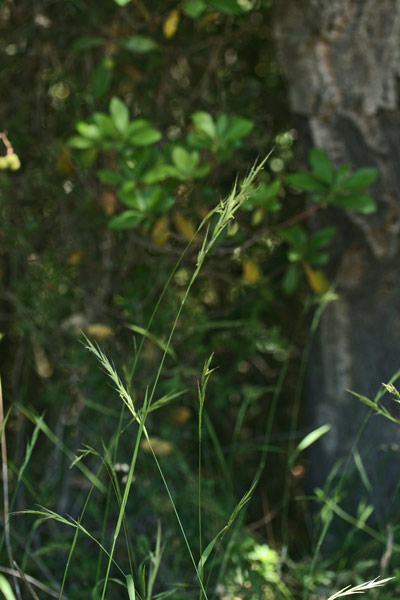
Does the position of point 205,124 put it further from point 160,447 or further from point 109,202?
point 160,447

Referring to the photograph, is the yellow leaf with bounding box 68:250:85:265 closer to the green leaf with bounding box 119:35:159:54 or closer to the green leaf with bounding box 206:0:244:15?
the green leaf with bounding box 119:35:159:54

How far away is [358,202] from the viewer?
1.43 m

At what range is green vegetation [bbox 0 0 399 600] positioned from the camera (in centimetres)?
161

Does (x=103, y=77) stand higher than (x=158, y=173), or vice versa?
(x=103, y=77)

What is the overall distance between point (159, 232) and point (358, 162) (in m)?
0.53

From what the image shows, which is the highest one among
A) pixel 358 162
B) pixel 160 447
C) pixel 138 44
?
pixel 138 44

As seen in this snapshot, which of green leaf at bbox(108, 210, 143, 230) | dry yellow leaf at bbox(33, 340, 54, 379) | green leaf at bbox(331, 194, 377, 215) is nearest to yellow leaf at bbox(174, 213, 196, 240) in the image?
green leaf at bbox(108, 210, 143, 230)

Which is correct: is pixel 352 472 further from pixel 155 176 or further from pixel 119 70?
pixel 119 70

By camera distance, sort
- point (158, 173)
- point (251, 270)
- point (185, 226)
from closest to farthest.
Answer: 1. point (158, 173)
2. point (185, 226)
3. point (251, 270)

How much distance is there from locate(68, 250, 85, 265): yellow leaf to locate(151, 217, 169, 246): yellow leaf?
0.30 meters

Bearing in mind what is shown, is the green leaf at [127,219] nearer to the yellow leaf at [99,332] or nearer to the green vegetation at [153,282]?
the green vegetation at [153,282]

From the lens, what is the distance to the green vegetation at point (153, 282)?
5.27ft

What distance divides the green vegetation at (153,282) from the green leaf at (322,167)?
10cm

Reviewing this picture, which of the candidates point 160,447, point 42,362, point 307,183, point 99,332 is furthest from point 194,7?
point 42,362
